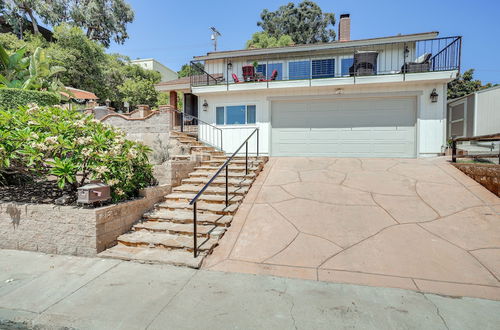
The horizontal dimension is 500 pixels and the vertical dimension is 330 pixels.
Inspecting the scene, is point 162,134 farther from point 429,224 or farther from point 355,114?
point 429,224

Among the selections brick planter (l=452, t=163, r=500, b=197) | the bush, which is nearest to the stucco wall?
brick planter (l=452, t=163, r=500, b=197)

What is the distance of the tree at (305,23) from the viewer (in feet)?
102

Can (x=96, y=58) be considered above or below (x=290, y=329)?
above

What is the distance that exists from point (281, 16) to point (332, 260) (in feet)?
116

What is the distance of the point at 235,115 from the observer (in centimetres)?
1066

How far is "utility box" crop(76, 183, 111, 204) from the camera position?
3.87 m

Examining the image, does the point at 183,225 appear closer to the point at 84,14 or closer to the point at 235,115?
the point at 235,115

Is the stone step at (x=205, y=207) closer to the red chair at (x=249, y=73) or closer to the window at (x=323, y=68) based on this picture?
the red chair at (x=249, y=73)

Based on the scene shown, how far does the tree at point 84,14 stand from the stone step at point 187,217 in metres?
23.9

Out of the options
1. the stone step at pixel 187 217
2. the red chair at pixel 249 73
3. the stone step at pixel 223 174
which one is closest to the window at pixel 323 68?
the red chair at pixel 249 73

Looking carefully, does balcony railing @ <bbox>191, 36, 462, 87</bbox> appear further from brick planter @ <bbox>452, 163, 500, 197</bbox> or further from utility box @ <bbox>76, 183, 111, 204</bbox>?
utility box @ <bbox>76, 183, 111, 204</bbox>

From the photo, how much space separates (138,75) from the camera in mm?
25266

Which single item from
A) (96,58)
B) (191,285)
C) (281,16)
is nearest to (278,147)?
(191,285)

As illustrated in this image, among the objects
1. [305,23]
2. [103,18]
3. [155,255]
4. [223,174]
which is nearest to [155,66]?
[103,18]
